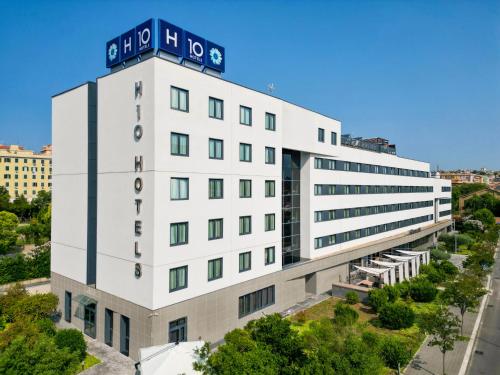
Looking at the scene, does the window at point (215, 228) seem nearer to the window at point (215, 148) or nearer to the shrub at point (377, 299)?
the window at point (215, 148)

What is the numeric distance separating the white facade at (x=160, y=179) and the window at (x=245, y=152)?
0.54 m

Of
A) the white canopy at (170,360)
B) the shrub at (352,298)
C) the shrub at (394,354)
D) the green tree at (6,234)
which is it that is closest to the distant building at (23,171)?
the green tree at (6,234)

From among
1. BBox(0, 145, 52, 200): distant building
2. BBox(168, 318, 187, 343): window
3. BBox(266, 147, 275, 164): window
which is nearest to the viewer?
BBox(168, 318, 187, 343): window

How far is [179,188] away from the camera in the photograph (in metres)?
26.0

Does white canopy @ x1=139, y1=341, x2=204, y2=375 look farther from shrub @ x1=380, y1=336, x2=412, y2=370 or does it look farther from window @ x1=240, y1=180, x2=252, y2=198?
window @ x1=240, y1=180, x2=252, y2=198

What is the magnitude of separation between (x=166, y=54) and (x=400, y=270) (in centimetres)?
4007

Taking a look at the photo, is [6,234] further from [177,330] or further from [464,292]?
[464,292]

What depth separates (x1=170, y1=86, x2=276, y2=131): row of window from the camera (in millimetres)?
25706

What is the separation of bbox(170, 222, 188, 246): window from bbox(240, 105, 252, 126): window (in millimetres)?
11147

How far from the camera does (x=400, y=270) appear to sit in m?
46.7

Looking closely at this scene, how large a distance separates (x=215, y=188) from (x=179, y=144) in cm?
503

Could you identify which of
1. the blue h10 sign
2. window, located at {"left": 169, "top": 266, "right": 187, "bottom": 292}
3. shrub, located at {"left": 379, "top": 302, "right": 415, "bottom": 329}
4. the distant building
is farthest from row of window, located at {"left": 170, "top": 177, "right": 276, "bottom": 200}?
the distant building

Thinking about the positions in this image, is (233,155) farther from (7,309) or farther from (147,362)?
(7,309)

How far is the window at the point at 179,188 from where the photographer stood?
83.6 ft
